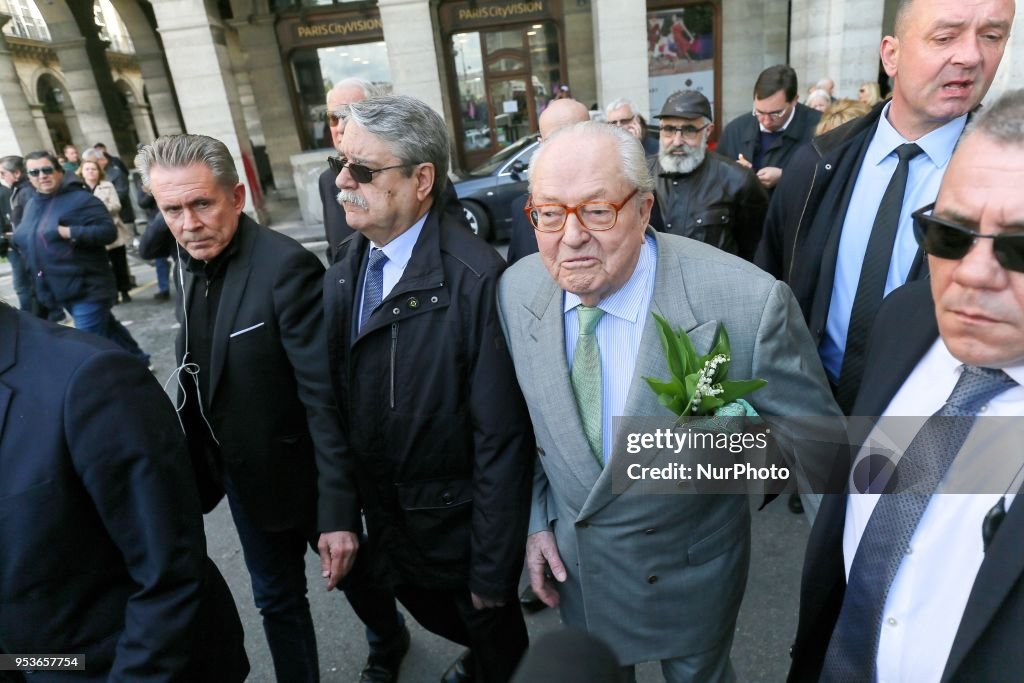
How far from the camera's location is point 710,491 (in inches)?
67.7

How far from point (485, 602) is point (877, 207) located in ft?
6.50

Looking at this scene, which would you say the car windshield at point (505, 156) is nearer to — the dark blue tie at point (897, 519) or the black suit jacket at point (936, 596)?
the black suit jacket at point (936, 596)

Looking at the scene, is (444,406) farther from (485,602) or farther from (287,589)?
(287,589)

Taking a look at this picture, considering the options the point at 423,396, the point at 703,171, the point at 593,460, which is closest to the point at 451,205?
the point at 423,396

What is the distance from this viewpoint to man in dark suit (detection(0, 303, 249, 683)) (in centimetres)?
132

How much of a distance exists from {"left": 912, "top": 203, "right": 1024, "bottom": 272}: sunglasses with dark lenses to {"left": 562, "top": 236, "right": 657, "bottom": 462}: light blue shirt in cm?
70

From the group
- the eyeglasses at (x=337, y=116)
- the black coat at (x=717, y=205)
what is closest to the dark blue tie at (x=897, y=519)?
the black coat at (x=717, y=205)

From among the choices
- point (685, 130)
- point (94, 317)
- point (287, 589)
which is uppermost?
point (685, 130)

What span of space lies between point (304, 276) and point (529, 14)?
14959 millimetres

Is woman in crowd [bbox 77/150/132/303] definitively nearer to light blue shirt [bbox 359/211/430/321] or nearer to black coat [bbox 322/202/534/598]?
light blue shirt [bbox 359/211/430/321]

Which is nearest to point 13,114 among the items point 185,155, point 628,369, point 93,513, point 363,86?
point 363,86

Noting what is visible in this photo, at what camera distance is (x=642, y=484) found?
1687 mm

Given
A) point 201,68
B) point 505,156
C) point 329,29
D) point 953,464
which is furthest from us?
point 329,29

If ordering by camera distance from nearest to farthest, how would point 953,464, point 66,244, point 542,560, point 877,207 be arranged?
point 953,464 → point 542,560 → point 877,207 → point 66,244
